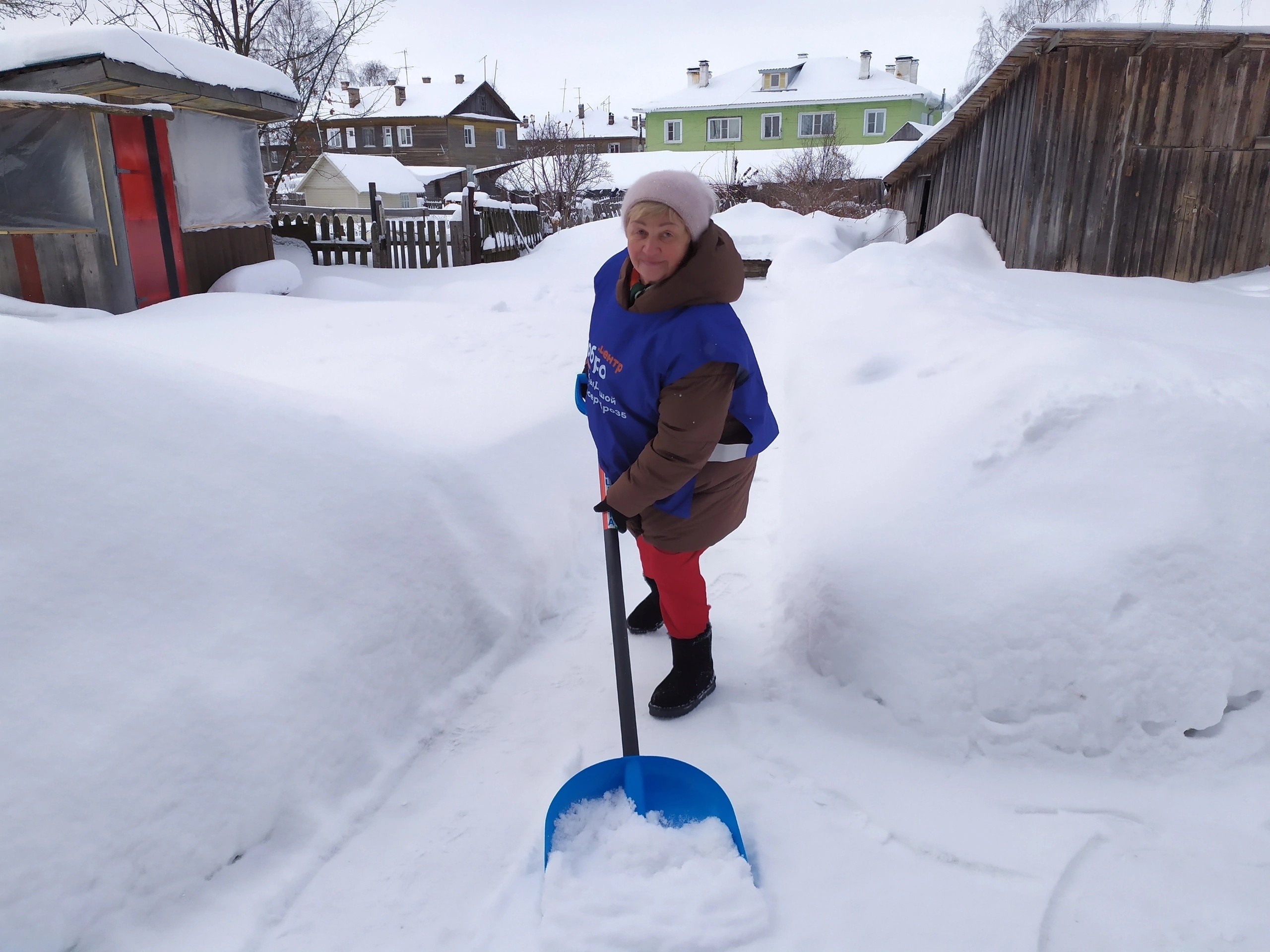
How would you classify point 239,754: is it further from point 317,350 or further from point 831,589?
point 317,350

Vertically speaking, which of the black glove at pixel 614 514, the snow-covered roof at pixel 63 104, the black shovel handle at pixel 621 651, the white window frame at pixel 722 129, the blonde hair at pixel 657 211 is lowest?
the black shovel handle at pixel 621 651

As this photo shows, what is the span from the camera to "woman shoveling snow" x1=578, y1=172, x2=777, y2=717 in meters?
1.78

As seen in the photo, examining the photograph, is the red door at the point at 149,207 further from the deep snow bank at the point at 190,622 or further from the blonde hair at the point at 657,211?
the blonde hair at the point at 657,211

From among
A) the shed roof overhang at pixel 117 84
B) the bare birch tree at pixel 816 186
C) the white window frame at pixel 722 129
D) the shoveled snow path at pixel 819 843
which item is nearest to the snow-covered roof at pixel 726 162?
the bare birch tree at pixel 816 186

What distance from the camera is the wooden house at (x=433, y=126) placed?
1347 inches

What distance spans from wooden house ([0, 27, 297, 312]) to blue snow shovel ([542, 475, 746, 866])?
22.1ft

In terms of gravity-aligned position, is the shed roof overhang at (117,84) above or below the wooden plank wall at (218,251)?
above

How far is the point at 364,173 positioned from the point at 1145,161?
976 inches

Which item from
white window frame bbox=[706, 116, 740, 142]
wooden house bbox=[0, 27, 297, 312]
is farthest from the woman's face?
white window frame bbox=[706, 116, 740, 142]

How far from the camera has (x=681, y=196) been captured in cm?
177

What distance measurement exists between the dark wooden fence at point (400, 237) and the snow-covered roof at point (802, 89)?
27370 mm

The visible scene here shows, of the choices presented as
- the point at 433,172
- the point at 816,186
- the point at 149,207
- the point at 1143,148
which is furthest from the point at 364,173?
the point at 1143,148

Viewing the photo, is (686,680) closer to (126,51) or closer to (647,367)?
(647,367)

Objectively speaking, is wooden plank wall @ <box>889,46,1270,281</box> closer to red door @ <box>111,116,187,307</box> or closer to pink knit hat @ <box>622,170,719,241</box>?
pink knit hat @ <box>622,170,719,241</box>
